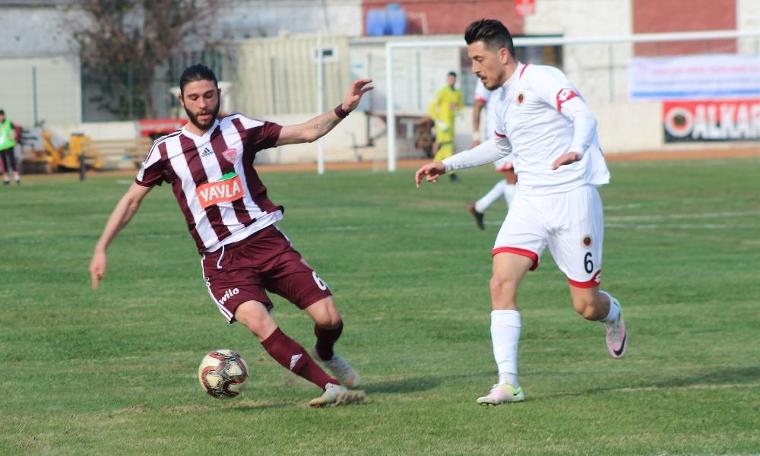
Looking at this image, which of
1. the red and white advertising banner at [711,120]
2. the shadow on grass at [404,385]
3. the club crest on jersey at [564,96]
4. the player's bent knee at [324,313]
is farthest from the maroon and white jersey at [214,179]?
the red and white advertising banner at [711,120]

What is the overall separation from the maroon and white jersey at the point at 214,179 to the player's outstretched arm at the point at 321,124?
188mm

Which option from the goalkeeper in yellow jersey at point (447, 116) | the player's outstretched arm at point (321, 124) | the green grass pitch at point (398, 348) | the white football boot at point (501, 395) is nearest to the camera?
the green grass pitch at point (398, 348)

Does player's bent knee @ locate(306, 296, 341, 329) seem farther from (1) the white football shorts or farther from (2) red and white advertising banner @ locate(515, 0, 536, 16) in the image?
(2) red and white advertising banner @ locate(515, 0, 536, 16)

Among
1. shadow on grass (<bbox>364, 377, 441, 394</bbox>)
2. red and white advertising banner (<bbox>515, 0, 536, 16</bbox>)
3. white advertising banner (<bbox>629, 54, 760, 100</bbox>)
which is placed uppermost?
red and white advertising banner (<bbox>515, 0, 536, 16</bbox>)

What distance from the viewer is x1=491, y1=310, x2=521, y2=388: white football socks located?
7.70 meters

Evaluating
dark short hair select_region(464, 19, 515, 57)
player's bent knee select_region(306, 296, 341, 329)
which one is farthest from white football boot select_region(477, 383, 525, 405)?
dark short hair select_region(464, 19, 515, 57)

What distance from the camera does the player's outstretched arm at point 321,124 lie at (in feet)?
25.9

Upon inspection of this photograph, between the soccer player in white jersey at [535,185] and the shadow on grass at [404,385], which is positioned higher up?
the soccer player in white jersey at [535,185]

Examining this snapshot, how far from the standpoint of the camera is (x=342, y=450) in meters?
6.54

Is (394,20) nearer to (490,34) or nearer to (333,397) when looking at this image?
(490,34)

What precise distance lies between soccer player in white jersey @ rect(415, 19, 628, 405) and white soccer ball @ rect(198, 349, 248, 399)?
1.37m

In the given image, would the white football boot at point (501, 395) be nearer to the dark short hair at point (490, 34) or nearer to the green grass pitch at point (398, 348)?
the green grass pitch at point (398, 348)

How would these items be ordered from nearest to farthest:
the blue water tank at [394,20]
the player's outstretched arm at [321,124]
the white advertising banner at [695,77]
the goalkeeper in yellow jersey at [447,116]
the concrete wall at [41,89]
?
the player's outstretched arm at [321,124], the goalkeeper in yellow jersey at [447,116], the concrete wall at [41,89], the white advertising banner at [695,77], the blue water tank at [394,20]

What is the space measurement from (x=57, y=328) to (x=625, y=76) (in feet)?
120
